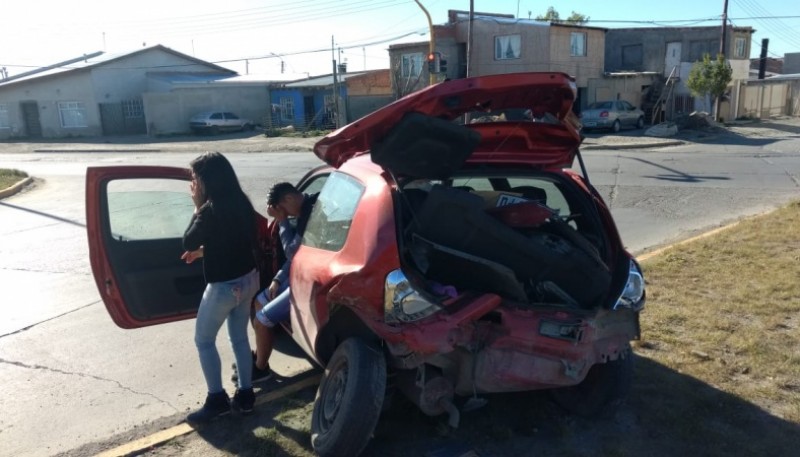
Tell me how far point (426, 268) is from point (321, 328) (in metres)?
0.69

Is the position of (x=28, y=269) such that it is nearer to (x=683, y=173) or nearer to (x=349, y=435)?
(x=349, y=435)

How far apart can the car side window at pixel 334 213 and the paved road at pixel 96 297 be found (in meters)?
1.28

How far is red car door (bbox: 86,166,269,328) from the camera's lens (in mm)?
4203

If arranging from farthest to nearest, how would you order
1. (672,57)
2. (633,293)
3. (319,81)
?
1. (319,81)
2. (672,57)
3. (633,293)

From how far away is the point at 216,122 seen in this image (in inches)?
1528

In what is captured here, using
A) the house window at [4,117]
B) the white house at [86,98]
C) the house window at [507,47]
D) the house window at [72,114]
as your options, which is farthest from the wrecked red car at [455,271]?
the house window at [4,117]

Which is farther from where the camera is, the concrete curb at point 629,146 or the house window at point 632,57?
the house window at point 632,57

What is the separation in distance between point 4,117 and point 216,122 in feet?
54.6

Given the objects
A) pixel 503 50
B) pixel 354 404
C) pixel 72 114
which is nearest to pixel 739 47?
pixel 503 50

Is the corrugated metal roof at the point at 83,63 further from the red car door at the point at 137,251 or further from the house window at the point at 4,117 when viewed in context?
the red car door at the point at 137,251

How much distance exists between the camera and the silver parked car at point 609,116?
30594 mm

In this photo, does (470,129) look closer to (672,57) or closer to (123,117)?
(672,57)

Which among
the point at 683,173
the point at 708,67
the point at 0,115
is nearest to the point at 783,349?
the point at 683,173

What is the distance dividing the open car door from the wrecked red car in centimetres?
4
